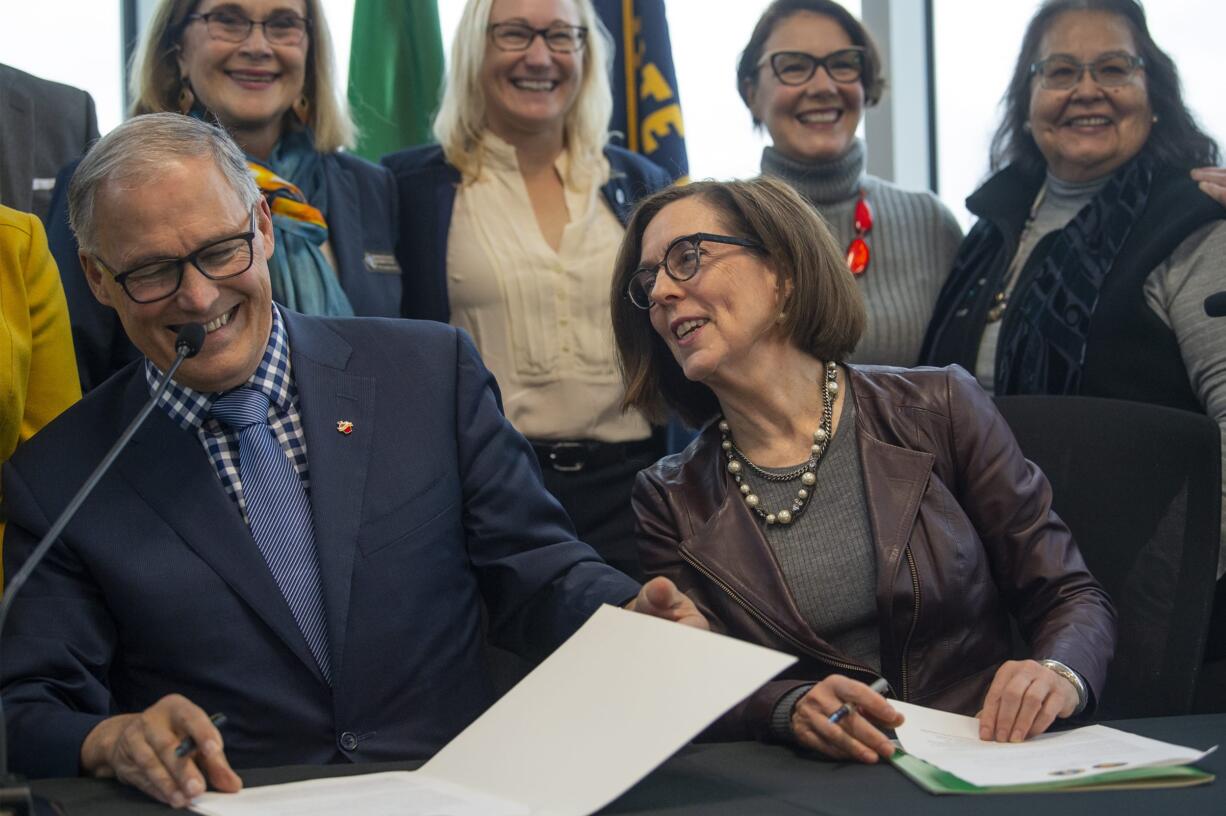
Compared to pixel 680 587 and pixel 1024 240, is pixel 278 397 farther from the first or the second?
pixel 1024 240

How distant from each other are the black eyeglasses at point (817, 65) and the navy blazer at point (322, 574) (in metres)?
1.46

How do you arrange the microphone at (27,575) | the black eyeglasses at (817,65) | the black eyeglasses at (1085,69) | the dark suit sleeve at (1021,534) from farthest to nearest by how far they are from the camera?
the black eyeglasses at (817,65) < the black eyeglasses at (1085,69) < the dark suit sleeve at (1021,534) < the microphone at (27,575)

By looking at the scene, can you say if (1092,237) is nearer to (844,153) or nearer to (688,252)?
(844,153)

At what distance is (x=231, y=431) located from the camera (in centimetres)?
200

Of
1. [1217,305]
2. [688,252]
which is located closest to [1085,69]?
[1217,305]

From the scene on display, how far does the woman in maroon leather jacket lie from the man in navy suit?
0.25 metres

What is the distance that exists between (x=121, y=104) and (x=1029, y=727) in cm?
342

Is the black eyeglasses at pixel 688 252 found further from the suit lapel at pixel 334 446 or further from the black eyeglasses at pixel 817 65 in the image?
the black eyeglasses at pixel 817 65

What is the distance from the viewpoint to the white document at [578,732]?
1.38 m

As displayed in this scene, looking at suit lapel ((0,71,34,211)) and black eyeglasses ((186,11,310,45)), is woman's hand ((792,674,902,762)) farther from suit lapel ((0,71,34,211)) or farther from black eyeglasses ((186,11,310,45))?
suit lapel ((0,71,34,211))

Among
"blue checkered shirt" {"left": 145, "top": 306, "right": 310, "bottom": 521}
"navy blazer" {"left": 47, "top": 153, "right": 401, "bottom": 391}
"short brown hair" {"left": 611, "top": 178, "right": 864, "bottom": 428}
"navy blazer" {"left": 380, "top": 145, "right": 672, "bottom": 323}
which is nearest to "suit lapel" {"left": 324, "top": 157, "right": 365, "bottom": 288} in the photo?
"navy blazer" {"left": 47, "top": 153, "right": 401, "bottom": 391}

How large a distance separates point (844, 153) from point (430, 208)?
3.22ft

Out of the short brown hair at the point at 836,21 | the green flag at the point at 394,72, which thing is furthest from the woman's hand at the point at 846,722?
the green flag at the point at 394,72

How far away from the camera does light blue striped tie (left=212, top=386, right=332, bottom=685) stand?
1.91 meters
